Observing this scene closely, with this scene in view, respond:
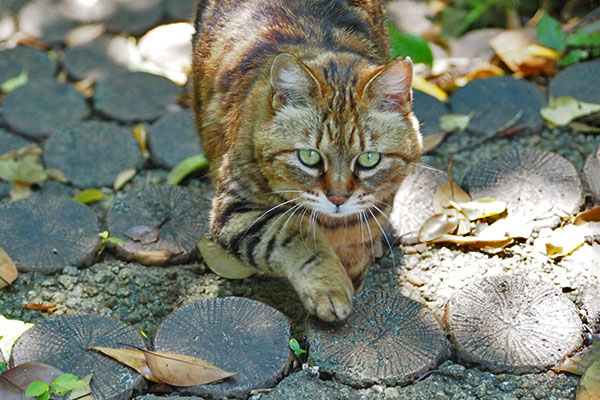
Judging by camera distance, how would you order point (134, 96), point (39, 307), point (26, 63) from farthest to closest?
point (26, 63) < point (134, 96) < point (39, 307)

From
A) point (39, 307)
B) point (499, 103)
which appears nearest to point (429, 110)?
point (499, 103)

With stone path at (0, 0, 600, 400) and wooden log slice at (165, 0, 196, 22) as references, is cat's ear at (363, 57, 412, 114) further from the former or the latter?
wooden log slice at (165, 0, 196, 22)

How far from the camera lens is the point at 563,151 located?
378 centimetres

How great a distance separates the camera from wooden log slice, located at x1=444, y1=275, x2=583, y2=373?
101 inches

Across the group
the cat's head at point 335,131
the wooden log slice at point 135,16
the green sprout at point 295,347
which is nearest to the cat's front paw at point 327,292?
the green sprout at point 295,347

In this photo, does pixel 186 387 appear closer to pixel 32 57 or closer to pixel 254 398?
pixel 254 398

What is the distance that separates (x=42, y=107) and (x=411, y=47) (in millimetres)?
2120

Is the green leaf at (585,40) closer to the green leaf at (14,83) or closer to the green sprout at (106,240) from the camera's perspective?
the green sprout at (106,240)

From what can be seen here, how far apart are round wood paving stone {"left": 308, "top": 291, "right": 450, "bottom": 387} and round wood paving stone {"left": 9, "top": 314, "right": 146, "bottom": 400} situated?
2.09 feet

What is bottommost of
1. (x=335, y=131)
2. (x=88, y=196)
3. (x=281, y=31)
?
(x=88, y=196)

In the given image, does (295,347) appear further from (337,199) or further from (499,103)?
(499,103)

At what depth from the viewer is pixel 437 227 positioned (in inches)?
130

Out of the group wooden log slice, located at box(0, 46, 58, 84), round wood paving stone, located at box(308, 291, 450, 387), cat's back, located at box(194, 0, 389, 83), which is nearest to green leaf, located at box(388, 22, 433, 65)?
cat's back, located at box(194, 0, 389, 83)

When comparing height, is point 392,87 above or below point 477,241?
above
